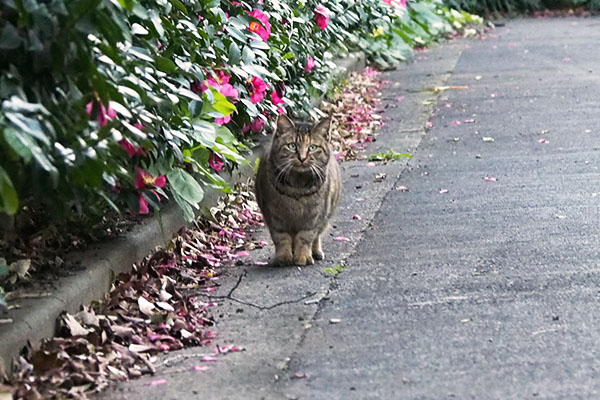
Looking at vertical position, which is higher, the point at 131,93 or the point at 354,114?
the point at 131,93

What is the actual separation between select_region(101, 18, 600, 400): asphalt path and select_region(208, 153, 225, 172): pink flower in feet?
1.79

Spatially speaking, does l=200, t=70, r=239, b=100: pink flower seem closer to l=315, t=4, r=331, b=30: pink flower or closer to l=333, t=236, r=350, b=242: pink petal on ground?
l=333, t=236, r=350, b=242: pink petal on ground

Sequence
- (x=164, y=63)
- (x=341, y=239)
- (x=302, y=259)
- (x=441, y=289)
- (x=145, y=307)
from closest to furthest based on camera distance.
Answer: (x=164, y=63)
(x=145, y=307)
(x=441, y=289)
(x=302, y=259)
(x=341, y=239)

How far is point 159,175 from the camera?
568cm

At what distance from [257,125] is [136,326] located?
2.93m

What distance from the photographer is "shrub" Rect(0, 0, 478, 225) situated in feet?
12.7

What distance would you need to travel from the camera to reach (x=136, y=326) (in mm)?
5113

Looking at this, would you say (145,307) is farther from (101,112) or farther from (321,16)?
(321,16)

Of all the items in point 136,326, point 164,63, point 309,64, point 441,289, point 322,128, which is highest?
point 164,63

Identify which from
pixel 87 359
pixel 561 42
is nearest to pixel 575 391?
pixel 87 359

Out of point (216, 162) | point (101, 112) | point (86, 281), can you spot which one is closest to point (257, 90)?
point (216, 162)

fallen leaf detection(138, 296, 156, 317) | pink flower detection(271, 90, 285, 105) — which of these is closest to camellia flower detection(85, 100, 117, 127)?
fallen leaf detection(138, 296, 156, 317)

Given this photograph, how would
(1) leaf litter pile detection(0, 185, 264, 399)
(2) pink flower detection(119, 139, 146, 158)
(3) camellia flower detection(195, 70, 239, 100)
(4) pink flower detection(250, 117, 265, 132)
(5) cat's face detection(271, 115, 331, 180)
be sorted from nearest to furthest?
(1) leaf litter pile detection(0, 185, 264, 399) < (2) pink flower detection(119, 139, 146, 158) < (3) camellia flower detection(195, 70, 239, 100) < (5) cat's face detection(271, 115, 331, 180) < (4) pink flower detection(250, 117, 265, 132)

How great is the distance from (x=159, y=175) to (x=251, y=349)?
1.17m
